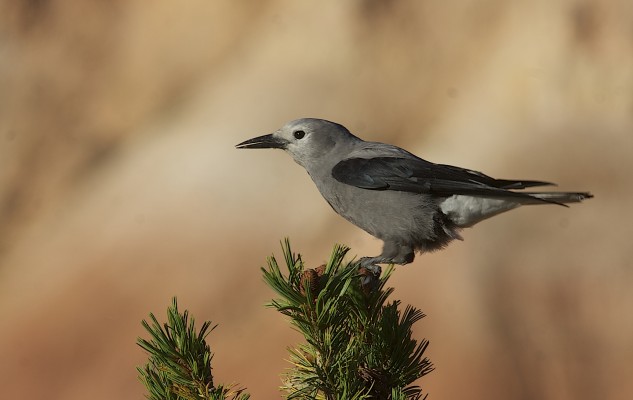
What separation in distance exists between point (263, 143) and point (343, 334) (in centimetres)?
110

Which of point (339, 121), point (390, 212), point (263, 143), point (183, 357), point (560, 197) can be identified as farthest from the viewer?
point (339, 121)

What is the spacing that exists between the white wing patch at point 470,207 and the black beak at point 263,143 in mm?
576

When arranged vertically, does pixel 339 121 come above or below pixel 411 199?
above

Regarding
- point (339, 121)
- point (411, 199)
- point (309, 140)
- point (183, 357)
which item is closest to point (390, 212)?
point (411, 199)

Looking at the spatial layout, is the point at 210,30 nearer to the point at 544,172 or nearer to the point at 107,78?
the point at 107,78

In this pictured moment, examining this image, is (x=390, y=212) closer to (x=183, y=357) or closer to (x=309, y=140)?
(x=309, y=140)

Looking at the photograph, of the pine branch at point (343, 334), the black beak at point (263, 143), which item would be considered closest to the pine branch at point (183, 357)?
the pine branch at point (343, 334)

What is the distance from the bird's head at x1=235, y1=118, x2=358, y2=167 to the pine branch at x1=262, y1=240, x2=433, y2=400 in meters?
0.89

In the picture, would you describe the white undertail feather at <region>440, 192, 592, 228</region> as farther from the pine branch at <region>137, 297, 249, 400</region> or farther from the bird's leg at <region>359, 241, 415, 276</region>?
the pine branch at <region>137, 297, 249, 400</region>

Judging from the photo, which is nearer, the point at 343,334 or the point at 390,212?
the point at 343,334

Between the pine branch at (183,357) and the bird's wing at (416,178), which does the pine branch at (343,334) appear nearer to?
the pine branch at (183,357)

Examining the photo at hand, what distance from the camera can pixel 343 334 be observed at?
55.3 inches

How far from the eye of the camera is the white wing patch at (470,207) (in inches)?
87.4

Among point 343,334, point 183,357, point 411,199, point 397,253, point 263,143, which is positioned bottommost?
point 183,357
